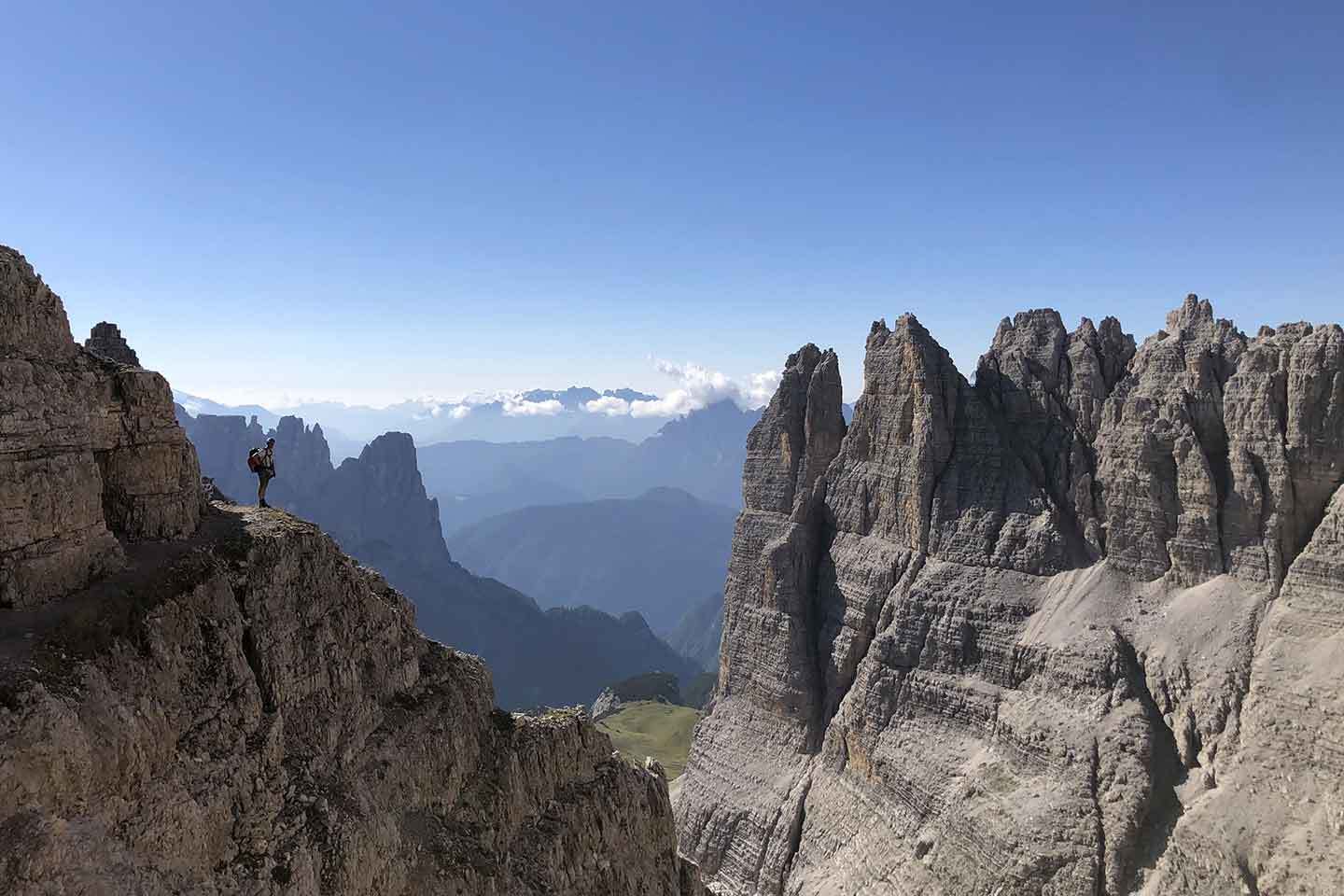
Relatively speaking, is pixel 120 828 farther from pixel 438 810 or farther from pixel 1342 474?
pixel 1342 474

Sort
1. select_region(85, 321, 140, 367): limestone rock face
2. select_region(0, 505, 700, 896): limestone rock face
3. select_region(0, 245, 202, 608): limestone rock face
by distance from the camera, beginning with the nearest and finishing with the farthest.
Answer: select_region(0, 505, 700, 896): limestone rock face < select_region(0, 245, 202, 608): limestone rock face < select_region(85, 321, 140, 367): limestone rock face

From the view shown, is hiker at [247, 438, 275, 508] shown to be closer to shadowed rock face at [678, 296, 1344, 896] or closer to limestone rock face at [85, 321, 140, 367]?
limestone rock face at [85, 321, 140, 367]

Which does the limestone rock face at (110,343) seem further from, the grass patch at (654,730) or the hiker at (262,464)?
the grass patch at (654,730)

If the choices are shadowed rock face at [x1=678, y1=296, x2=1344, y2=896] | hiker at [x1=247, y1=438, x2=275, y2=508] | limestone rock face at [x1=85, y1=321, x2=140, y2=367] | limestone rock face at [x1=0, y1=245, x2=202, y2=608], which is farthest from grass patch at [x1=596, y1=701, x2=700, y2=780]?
limestone rock face at [x1=0, y1=245, x2=202, y2=608]

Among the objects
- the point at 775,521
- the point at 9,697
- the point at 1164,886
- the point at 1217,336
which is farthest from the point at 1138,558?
the point at 9,697

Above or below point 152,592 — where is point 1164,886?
below

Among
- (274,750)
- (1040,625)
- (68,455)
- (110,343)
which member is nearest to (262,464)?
(68,455)

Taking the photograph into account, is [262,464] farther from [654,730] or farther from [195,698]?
[654,730]
